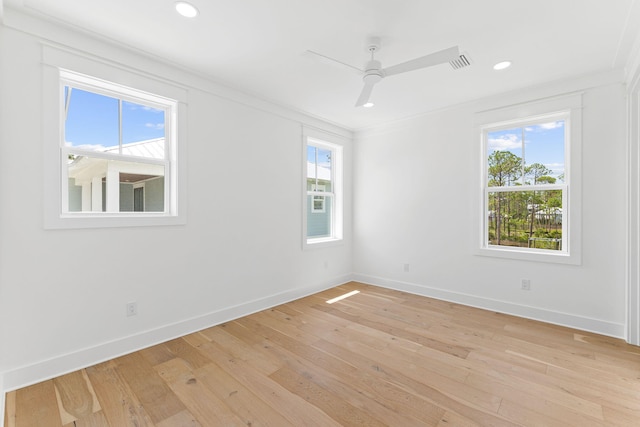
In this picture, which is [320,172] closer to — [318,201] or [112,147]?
[318,201]

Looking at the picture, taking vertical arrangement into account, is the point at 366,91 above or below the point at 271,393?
above

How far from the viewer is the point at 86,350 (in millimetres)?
2303

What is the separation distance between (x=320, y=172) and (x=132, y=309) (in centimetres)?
312

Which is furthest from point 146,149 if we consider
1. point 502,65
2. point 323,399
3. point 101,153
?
point 502,65

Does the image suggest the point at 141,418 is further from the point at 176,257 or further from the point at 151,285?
the point at 176,257

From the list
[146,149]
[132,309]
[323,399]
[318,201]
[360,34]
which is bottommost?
[323,399]

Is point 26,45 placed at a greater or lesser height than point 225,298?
greater

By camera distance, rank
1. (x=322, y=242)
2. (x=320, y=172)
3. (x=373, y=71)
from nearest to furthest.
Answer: (x=373, y=71)
(x=322, y=242)
(x=320, y=172)

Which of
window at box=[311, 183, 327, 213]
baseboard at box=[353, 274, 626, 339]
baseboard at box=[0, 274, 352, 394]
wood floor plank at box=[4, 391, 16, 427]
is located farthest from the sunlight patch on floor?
wood floor plank at box=[4, 391, 16, 427]

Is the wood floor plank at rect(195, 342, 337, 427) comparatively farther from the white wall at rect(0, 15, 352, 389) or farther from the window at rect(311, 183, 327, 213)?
the window at rect(311, 183, 327, 213)

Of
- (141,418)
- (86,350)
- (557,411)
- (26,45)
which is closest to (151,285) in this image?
(86,350)

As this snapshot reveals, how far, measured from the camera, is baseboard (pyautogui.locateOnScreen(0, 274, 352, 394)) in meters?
2.03

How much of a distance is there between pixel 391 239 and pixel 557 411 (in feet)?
9.51

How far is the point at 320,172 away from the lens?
4.66 metres
